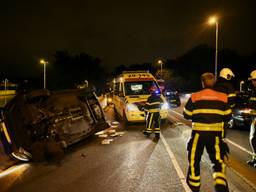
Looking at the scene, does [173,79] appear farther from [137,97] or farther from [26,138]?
[26,138]

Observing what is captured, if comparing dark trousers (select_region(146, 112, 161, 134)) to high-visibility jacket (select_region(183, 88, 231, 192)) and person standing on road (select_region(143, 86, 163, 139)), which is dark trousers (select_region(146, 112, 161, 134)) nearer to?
Result: person standing on road (select_region(143, 86, 163, 139))

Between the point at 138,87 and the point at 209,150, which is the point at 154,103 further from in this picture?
the point at 209,150

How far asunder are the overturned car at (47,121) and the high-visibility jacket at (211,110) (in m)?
4.29

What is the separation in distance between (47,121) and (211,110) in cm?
507

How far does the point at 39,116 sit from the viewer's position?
7809 millimetres

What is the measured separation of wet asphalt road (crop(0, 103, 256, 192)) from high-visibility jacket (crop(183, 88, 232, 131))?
1400 millimetres

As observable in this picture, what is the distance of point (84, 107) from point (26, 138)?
293 centimetres

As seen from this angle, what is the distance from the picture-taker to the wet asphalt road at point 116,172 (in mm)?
5391

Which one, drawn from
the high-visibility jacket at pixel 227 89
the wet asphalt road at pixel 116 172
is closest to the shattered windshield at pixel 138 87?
the wet asphalt road at pixel 116 172

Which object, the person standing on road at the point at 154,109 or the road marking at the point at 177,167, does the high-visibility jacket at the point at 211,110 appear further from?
the person standing on road at the point at 154,109

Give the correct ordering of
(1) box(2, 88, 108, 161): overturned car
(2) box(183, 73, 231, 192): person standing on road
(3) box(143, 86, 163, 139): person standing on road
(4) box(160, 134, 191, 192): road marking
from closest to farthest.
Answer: (2) box(183, 73, 231, 192): person standing on road
(4) box(160, 134, 191, 192): road marking
(1) box(2, 88, 108, 161): overturned car
(3) box(143, 86, 163, 139): person standing on road

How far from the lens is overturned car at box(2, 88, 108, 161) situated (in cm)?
715

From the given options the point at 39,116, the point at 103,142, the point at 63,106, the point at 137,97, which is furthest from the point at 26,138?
the point at 137,97

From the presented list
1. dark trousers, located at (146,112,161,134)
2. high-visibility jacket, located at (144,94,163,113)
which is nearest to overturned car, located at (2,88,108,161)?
dark trousers, located at (146,112,161,134)
